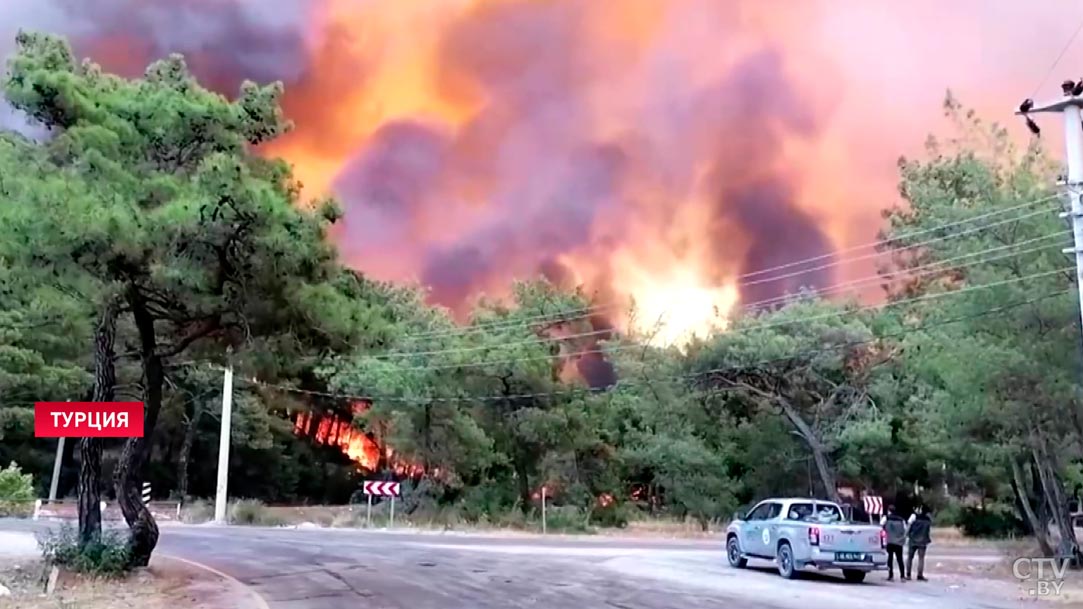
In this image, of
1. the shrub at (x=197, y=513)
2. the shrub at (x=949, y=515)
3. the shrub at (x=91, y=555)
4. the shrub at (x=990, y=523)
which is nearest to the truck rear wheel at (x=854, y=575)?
the shrub at (x=91, y=555)

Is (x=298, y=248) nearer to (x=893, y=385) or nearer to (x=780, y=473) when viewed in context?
(x=893, y=385)

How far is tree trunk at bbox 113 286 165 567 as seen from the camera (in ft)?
56.2

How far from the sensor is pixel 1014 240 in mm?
20000

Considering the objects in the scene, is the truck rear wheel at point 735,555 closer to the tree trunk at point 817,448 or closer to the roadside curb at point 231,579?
the roadside curb at point 231,579

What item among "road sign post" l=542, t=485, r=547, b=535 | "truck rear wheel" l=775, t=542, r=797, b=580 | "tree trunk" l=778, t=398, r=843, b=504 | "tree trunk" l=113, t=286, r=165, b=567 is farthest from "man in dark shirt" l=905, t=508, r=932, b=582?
"road sign post" l=542, t=485, r=547, b=535

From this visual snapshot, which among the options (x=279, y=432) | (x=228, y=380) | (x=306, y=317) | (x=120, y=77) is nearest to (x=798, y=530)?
(x=306, y=317)

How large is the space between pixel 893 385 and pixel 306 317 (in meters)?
29.6

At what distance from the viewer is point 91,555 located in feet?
53.0

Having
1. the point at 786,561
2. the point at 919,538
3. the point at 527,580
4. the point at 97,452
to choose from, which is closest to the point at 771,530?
the point at 786,561

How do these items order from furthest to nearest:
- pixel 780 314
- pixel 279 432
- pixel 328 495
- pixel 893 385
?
pixel 328 495 < pixel 279 432 < pixel 780 314 < pixel 893 385

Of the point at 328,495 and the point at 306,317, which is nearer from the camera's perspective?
the point at 306,317

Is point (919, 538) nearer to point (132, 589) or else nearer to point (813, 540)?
point (813, 540)

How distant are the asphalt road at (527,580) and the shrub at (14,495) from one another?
15817 mm

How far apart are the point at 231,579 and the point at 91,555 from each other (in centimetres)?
240
